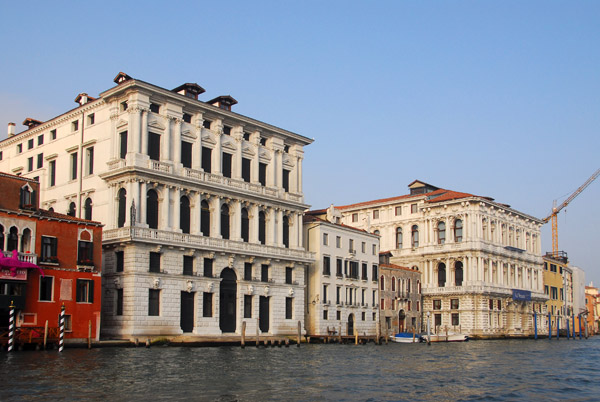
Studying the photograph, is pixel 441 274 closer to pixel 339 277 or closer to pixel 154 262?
pixel 339 277

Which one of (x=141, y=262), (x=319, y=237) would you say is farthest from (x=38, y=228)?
(x=319, y=237)

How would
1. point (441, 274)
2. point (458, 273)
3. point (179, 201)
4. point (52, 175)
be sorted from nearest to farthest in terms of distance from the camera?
point (179, 201)
point (52, 175)
point (458, 273)
point (441, 274)

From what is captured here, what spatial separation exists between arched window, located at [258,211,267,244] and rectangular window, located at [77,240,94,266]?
16.4 m

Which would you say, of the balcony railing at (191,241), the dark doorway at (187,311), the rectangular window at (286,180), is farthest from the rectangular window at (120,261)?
the rectangular window at (286,180)

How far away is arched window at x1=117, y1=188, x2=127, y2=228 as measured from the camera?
46.8 m

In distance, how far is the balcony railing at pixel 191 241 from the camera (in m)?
45.2

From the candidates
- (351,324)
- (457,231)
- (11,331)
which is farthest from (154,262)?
(457,231)

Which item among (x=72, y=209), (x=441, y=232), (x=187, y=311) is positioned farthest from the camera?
(x=441, y=232)

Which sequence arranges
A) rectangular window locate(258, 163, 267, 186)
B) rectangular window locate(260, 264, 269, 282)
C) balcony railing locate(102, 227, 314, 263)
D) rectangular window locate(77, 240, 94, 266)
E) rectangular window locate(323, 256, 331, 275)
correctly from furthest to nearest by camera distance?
rectangular window locate(323, 256, 331, 275), rectangular window locate(258, 163, 267, 186), rectangular window locate(260, 264, 269, 282), balcony railing locate(102, 227, 314, 263), rectangular window locate(77, 240, 94, 266)

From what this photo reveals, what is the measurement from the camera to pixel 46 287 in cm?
3850

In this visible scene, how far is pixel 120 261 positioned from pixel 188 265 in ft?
15.6

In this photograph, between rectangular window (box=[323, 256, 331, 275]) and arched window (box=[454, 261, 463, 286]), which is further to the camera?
arched window (box=[454, 261, 463, 286])

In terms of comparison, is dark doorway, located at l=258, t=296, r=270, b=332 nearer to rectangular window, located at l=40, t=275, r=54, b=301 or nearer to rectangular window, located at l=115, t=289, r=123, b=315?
rectangular window, located at l=115, t=289, r=123, b=315

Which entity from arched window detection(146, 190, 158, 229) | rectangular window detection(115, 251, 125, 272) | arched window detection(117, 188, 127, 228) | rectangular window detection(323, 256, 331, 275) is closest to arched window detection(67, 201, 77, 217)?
arched window detection(117, 188, 127, 228)
